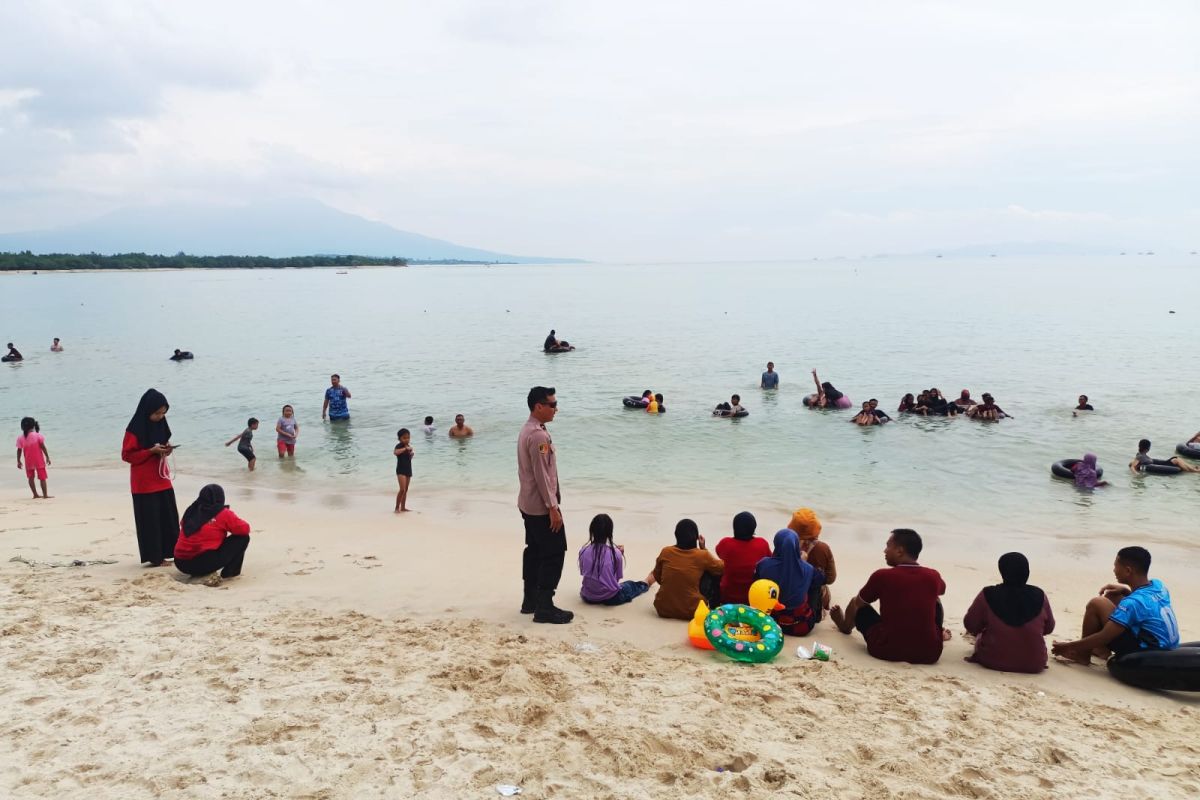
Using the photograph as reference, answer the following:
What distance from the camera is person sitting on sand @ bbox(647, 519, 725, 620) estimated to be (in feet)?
23.8

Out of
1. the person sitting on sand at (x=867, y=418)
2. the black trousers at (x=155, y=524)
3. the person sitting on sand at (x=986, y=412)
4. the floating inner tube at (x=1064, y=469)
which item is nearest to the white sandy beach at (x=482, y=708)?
the black trousers at (x=155, y=524)

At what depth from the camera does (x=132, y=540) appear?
10055 millimetres

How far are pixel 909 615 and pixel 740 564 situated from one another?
152 centimetres

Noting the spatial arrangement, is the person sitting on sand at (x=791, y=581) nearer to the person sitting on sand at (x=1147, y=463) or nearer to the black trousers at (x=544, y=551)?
the black trousers at (x=544, y=551)

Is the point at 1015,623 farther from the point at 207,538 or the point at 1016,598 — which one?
the point at 207,538

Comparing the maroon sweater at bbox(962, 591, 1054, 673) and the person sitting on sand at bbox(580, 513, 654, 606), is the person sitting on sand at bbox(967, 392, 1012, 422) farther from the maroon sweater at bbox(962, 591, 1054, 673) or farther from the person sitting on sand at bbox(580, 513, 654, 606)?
the person sitting on sand at bbox(580, 513, 654, 606)

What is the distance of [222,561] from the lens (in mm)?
8289

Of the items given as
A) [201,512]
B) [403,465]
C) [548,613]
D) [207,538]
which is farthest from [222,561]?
[403,465]

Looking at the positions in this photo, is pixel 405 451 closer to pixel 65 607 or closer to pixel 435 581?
pixel 435 581

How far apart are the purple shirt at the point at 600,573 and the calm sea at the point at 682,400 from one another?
6.39 m

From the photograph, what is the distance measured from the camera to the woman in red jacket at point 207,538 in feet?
26.7

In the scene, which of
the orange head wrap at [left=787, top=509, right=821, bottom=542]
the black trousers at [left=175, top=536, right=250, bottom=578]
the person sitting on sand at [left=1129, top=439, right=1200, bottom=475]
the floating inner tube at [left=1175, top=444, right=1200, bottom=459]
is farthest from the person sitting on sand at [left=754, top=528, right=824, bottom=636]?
the floating inner tube at [left=1175, top=444, right=1200, bottom=459]

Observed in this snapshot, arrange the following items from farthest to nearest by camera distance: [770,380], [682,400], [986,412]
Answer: [770,380]
[682,400]
[986,412]

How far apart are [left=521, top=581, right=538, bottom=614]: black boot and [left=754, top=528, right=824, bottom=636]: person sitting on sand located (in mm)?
2141
